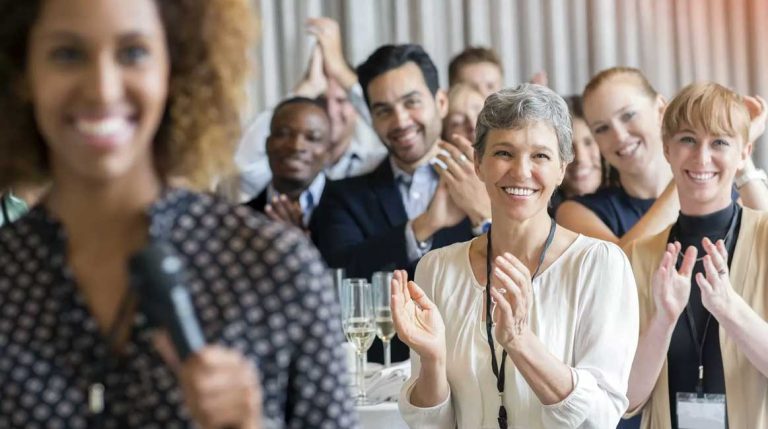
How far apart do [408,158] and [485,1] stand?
7.08ft

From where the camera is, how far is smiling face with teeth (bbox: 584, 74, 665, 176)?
4113 millimetres

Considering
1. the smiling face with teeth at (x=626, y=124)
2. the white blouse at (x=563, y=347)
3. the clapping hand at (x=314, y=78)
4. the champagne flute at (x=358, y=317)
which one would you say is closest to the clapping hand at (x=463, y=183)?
the smiling face with teeth at (x=626, y=124)

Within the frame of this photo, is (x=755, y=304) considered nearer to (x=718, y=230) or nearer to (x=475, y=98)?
(x=718, y=230)

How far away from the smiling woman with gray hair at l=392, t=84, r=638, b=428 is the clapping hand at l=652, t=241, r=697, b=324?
0.31 m

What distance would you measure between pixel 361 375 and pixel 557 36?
3513mm

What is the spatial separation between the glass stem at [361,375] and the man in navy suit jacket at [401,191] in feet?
2.70

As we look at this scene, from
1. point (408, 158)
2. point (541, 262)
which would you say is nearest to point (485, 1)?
point (408, 158)

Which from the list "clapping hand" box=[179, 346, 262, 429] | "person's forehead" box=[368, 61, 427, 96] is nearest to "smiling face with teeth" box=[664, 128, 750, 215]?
"person's forehead" box=[368, 61, 427, 96]

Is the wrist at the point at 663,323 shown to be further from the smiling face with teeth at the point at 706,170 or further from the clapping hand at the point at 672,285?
the smiling face with teeth at the point at 706,170

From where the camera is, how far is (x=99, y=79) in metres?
0.99

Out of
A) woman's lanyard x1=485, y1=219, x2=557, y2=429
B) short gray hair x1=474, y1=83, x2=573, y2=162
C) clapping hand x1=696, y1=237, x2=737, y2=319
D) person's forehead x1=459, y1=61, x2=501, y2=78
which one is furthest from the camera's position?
person's forehead x1=459, y1=61, x2=501, y2=78

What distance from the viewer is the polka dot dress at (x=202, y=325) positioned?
1036 millimetres

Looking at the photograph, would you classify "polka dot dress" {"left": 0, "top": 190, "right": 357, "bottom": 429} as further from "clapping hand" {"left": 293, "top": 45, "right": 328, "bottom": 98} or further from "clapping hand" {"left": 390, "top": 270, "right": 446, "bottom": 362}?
"clapping hand" {"left": 293, "top": 45, "right": 328, "bottom": 98}

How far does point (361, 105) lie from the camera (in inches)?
239
